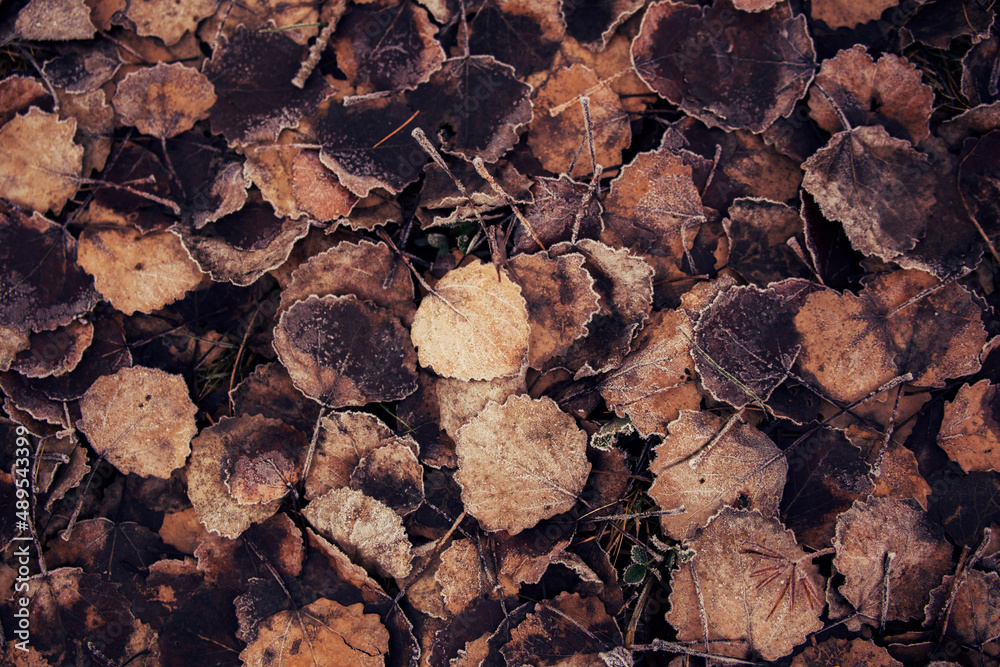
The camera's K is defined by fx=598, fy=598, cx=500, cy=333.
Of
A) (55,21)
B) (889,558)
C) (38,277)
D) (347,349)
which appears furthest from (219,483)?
(889,558)

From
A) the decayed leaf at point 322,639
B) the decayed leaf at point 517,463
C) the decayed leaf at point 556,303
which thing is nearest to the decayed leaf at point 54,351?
the decayed leaf at point 322,639

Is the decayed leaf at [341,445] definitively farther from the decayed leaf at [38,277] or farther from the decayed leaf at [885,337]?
the decayed leaf at [885,337]

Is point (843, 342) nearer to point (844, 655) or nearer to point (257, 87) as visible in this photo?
point (844, 655)

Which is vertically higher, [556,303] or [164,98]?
[164,98]

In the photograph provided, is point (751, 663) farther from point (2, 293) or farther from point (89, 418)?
point (2, 293)

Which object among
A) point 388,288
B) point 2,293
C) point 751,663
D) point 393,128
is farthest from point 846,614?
point 2,293

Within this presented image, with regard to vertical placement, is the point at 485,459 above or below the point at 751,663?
above

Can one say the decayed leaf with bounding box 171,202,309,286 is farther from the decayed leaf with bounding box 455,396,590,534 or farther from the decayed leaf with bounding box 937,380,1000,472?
the decayed leaf with bounding box 937,380,1000,472

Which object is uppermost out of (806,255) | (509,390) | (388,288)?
(806,255)
